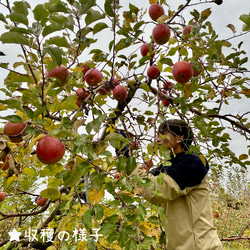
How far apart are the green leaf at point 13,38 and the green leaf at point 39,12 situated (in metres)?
0.08

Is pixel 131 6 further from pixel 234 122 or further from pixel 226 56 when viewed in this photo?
pixel 234 122

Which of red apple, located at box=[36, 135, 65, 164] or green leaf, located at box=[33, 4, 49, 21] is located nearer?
green leaf, located at box=[33, 4, 49, 21]

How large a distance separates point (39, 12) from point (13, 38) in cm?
11

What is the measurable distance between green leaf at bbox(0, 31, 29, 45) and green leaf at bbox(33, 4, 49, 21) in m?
0.08

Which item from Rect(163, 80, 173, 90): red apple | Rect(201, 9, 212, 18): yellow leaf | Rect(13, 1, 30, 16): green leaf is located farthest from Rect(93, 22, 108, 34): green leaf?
Rect(163, 80, 173, 90): red apple

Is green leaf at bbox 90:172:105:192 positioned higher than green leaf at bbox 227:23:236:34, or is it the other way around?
green leaf at bbox 227:23:236:34

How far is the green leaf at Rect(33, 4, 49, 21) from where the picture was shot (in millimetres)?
682

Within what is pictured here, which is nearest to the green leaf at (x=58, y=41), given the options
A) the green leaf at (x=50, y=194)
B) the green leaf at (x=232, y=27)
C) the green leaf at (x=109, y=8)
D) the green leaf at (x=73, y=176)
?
the green leaf at (x=109, y=8)

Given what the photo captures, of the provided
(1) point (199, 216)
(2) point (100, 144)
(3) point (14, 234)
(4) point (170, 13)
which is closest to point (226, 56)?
(4) point (170, 13)

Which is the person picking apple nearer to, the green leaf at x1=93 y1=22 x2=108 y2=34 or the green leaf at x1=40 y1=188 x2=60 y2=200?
the green leaf at x1=40 y1=188 x2=60 y2=200

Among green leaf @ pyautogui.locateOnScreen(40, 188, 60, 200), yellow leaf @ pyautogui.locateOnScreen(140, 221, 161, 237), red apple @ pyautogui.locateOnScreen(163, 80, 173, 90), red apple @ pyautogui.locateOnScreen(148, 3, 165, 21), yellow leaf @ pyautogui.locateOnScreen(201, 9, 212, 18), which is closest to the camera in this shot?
green leaf @ pyautogui.locateOnScreen(40, 188, 60, 200)

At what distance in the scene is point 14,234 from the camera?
1.91 metres

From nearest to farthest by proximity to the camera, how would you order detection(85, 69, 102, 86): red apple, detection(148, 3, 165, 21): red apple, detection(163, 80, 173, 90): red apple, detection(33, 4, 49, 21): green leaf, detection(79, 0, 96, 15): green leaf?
1. detection(33, 4, 49, 21): green leaf
2. detection(79, 0, 96, 15): green leaf
3. detection(85, 69, 102, 86): red apple
4. detection(148, 3, 165, 21): red apple
5. detection(163, 80, 173, 90): red apple

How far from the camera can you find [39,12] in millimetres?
691
